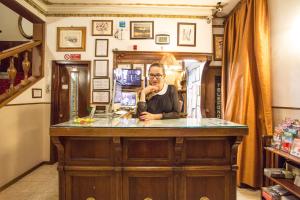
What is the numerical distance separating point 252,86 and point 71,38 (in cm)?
342

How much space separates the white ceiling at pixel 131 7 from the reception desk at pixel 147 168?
2.98 m

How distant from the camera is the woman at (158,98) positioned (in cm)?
229

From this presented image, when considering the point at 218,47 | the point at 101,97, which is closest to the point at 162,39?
the point at 218,47

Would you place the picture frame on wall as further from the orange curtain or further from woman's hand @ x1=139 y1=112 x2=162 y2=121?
the orange curtain

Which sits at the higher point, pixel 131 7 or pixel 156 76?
pixel 131 7

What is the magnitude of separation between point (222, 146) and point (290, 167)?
110cm

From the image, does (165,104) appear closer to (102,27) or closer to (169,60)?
(169,60)

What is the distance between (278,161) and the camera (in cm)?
271

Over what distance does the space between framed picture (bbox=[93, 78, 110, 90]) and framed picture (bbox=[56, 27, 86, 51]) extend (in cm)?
68

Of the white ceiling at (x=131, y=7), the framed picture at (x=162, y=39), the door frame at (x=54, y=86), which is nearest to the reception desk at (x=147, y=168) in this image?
the door frame at (x=54, y=86)

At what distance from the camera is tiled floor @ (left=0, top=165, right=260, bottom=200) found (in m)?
3.02

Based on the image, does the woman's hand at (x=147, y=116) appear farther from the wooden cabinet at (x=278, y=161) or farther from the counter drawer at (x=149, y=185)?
the wooden cabinet at (x=278, y=161)

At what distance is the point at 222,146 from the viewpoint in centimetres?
204

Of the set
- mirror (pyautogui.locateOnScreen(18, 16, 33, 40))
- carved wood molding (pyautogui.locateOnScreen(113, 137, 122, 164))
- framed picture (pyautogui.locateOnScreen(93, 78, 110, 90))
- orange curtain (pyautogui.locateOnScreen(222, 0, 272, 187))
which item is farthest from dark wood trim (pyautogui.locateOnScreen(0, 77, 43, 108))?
orange curtain (pyautogui.locateOnScreen(222, 0, 272, 187))
